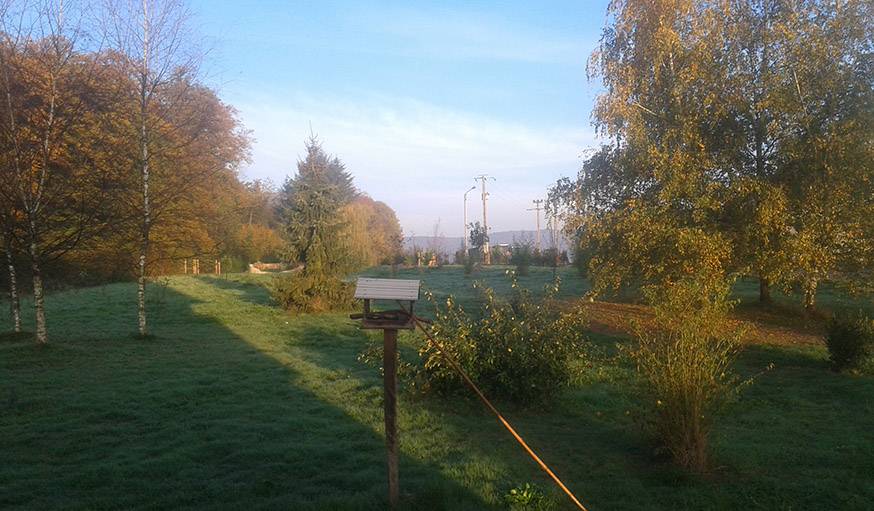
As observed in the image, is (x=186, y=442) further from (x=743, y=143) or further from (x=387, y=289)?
(x=743, y=143)

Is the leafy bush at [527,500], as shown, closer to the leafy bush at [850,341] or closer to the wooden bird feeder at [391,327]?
the wooden bird feeder at [391,327]

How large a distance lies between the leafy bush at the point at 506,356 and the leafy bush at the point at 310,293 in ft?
37.8

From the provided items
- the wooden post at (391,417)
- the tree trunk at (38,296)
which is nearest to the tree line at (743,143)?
the wooden post at (391,417)

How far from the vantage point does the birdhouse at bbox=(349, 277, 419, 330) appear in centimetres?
447

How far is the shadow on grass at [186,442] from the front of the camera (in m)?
4.80

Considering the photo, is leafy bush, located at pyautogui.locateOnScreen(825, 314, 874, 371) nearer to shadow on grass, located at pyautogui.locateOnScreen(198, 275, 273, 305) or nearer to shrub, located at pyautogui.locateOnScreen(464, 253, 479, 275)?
shadow on grass, located at pyautogui.locateOnScreen(198, 275, 273, 305)

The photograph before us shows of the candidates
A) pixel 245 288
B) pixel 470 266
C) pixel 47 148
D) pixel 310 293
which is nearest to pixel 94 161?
pixel 47 148

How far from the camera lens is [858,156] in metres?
12.7

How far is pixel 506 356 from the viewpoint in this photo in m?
7.69

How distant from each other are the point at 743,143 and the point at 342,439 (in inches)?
470

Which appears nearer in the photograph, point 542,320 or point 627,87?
point 542,320

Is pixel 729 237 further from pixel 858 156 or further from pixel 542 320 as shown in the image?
pixel 542 320

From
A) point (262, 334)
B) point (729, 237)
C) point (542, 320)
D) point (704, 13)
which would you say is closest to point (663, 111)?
point (704, 13)

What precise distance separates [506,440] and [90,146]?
10039 mm
